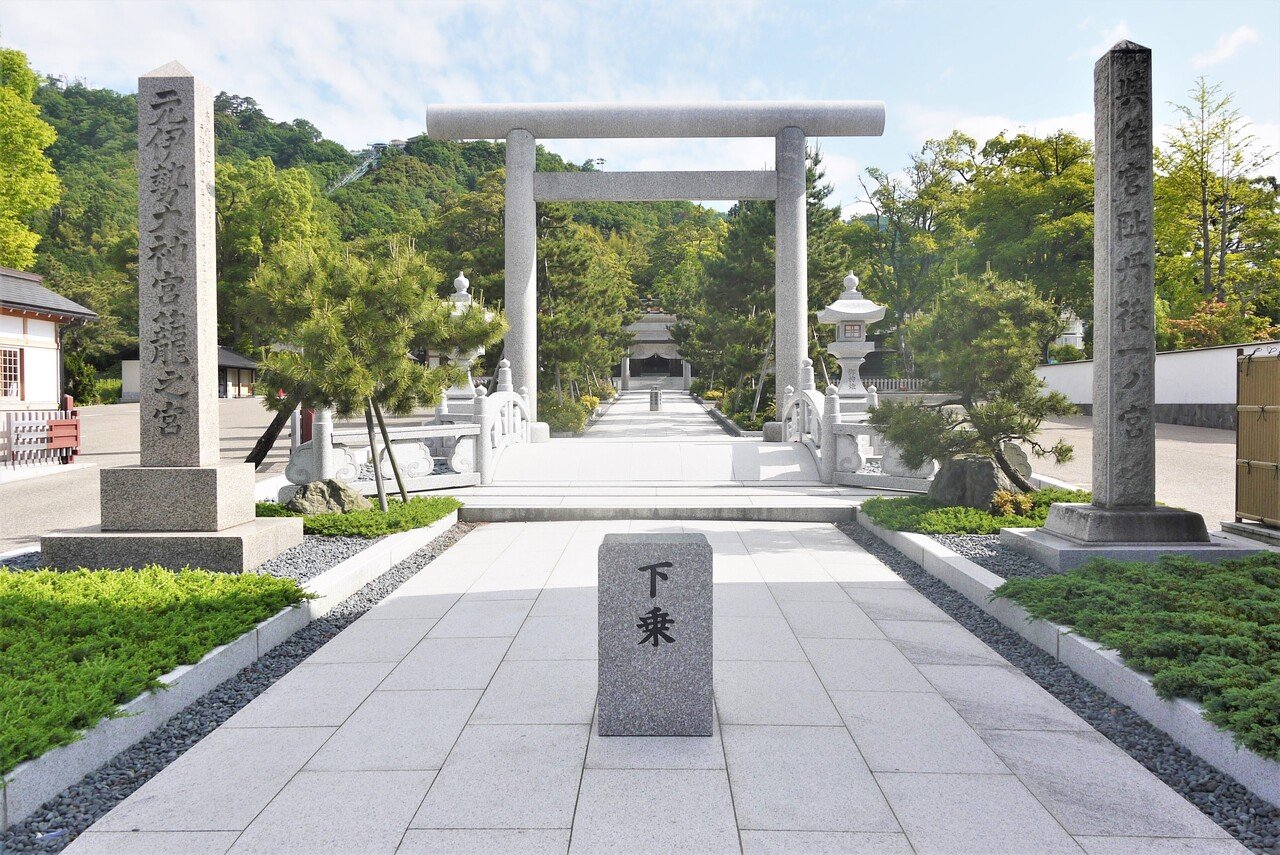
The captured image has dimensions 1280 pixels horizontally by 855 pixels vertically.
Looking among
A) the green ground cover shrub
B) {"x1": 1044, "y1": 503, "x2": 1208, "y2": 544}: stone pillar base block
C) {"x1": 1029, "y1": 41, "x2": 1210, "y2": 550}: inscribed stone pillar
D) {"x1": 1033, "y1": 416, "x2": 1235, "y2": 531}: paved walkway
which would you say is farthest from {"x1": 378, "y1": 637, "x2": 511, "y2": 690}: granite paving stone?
the green ground cover shrub

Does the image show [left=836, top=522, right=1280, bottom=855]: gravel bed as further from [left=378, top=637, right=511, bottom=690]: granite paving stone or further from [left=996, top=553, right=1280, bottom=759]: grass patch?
[left=378, top=637, right=511, bottom=690]: granite paving stone

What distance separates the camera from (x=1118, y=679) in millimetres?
4227

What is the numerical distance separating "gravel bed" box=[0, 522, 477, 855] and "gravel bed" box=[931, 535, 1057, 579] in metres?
4.95

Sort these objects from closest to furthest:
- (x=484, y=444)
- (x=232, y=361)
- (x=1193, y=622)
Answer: (x=1193, y=622)
(x=484, y=444)
(x=232, y=361)

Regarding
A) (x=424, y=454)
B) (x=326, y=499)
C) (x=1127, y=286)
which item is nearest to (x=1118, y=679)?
(x=1127, y=286)

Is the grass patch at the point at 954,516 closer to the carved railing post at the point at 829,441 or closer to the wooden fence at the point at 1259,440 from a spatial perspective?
the wooden fence at the point at 1259,440

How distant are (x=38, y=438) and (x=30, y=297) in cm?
1017

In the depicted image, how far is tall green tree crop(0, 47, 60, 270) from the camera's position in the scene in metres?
28.0

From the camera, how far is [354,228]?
61.0m

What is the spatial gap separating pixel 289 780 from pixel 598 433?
1857cm

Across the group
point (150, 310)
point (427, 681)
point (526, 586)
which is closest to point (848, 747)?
point (427, 681)

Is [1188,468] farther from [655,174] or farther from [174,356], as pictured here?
[174,356]

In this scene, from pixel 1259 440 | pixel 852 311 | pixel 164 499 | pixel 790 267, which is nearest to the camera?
pixel 164 499

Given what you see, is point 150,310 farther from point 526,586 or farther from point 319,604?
point 526,586
